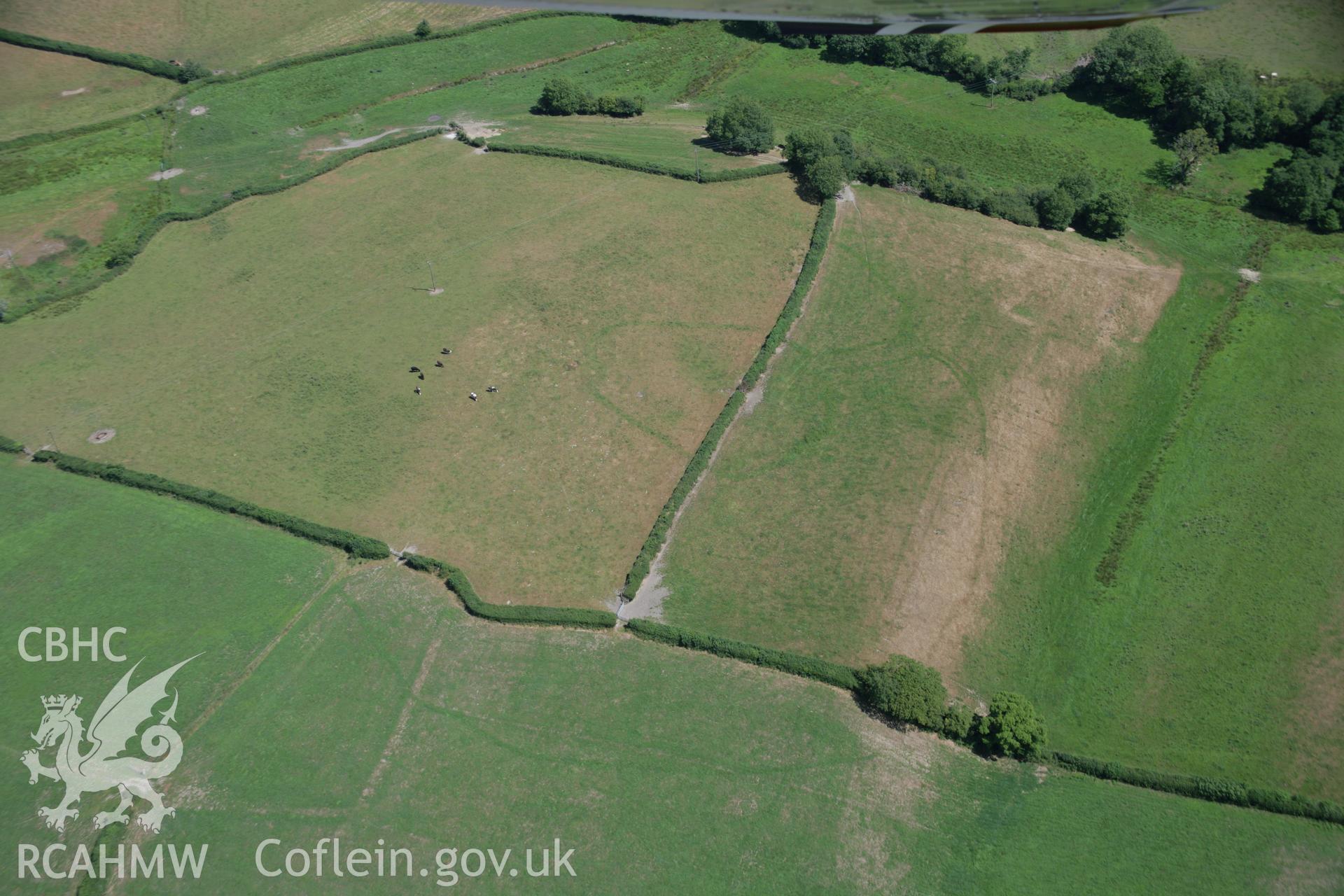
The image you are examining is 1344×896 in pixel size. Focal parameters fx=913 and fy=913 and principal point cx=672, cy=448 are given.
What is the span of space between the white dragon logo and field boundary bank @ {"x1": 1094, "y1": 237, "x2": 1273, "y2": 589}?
55127mm

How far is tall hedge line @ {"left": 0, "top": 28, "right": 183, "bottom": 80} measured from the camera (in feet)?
334

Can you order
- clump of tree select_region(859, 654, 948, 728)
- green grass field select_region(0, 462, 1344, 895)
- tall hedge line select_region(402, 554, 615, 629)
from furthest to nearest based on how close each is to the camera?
tall hedge line select_region(402, 554, 615, 629) < clump of tree select_region(859, 654, 948, 728) < green grass field select_region(0, 462, 1344, 895)

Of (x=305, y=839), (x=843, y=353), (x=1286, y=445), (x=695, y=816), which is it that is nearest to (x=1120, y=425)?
(x=1286, y=445)

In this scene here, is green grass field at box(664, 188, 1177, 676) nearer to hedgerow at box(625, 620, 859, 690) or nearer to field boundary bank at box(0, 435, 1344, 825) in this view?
hedgerow at box(625, 620, 859, 690)

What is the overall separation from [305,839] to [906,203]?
6939cm

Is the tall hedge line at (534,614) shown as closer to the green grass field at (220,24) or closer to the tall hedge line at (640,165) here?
the tall hedge line at (640,165)

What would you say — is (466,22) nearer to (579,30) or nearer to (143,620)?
(579,30)

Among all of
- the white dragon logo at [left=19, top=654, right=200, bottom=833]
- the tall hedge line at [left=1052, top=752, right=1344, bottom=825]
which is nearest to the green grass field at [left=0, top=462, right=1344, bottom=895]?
the tall hedge line at [left=1052, top=752, right=1344, bottom=825]

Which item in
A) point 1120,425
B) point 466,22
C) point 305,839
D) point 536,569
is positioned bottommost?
point 305,839

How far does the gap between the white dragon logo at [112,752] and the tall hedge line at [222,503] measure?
38.9 feet

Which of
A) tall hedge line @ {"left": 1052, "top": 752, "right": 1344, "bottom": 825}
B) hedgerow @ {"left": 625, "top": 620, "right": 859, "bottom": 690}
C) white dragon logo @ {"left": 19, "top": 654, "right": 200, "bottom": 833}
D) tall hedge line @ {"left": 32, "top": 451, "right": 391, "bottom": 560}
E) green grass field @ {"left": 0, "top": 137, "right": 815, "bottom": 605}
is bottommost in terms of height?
white dragon logo @ {"left": 19, "top": 654, "right": 200, "bottom": 833}

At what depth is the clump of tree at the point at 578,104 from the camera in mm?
98000

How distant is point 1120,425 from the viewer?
6631cm

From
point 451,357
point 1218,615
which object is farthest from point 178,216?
point 1218,615
